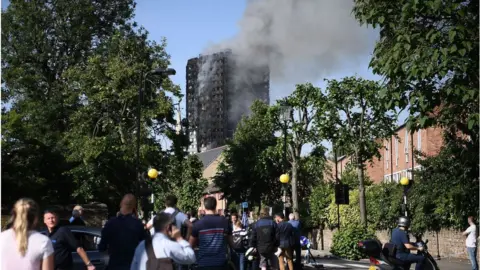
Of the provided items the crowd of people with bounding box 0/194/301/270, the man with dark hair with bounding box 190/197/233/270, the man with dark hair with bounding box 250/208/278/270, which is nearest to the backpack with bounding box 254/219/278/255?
the man with dark hair with bounding box 250/208/278/270

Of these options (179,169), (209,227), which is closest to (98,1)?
(179,169)

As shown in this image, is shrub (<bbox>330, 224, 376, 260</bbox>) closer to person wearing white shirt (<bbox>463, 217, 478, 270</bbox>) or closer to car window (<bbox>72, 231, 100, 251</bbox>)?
person wearing white shirt (<bbox>463, 217, 478, 270</bbox>)

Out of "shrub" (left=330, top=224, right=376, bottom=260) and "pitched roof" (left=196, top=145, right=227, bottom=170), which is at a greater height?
"pitched roof" (left=196, top=145, right=227, bottom=170)

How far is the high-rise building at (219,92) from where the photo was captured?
169 m

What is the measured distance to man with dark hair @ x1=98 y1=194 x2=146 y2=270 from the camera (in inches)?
357

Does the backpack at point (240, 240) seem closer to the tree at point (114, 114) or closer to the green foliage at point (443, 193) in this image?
the green foliage at point (443, 193)

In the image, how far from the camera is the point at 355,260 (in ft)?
103

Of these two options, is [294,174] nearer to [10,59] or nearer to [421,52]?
[10,59]

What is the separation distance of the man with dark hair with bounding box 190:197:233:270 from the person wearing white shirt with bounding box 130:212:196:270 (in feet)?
9.31

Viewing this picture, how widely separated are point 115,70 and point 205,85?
466ft

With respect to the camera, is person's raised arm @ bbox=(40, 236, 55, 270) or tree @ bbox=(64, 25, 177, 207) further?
tree @ bbox=(64, 25, 177, 207)

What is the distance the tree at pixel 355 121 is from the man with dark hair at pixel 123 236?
3081 cm

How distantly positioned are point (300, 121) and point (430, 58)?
30287mm

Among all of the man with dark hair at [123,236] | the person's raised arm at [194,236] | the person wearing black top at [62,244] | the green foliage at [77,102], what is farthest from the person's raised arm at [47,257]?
the green foliage at [77,102]
